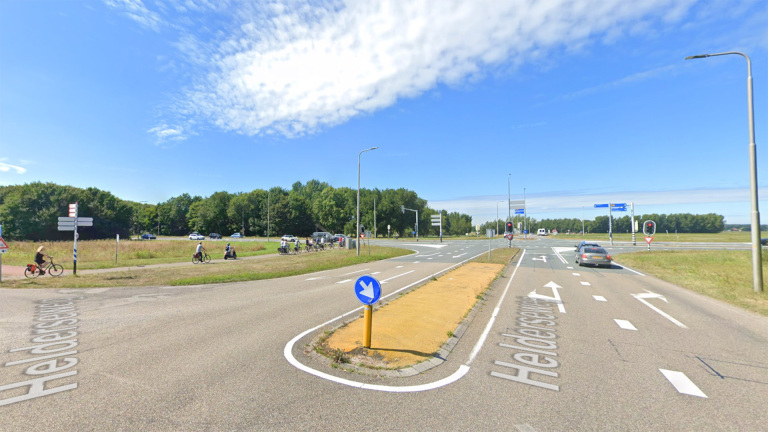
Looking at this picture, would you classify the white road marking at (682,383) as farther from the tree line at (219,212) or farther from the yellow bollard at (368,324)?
the tree line at (219,212)

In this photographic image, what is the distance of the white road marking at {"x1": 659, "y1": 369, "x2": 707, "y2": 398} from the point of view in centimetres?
414

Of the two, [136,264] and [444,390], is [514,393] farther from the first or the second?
[136,264]

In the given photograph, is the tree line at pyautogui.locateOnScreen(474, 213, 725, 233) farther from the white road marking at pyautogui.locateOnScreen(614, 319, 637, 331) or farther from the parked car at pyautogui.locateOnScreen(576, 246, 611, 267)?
the white road marking at pyautogui.locateOnScreen(614, 319, 637, 331)

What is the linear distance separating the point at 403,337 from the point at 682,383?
415 cm

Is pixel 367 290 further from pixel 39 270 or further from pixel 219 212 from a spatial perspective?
pixel 219 212

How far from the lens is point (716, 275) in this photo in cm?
1587

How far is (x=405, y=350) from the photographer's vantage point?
18.8 feet

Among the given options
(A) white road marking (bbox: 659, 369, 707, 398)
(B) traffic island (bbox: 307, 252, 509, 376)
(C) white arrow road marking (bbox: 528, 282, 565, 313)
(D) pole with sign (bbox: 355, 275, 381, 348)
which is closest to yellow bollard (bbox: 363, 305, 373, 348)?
(D) pole with sign (bbox: 355, 275, 381, 348)

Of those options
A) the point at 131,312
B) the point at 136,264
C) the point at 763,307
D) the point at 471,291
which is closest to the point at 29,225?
the point at 136,264

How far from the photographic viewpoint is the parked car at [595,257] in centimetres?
2114

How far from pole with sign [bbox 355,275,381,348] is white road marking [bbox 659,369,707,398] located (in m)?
4.26

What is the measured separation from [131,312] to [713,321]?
48.0ft

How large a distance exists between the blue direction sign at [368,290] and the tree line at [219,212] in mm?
57429

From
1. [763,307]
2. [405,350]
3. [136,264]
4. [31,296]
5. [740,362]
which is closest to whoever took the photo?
[740,362]
